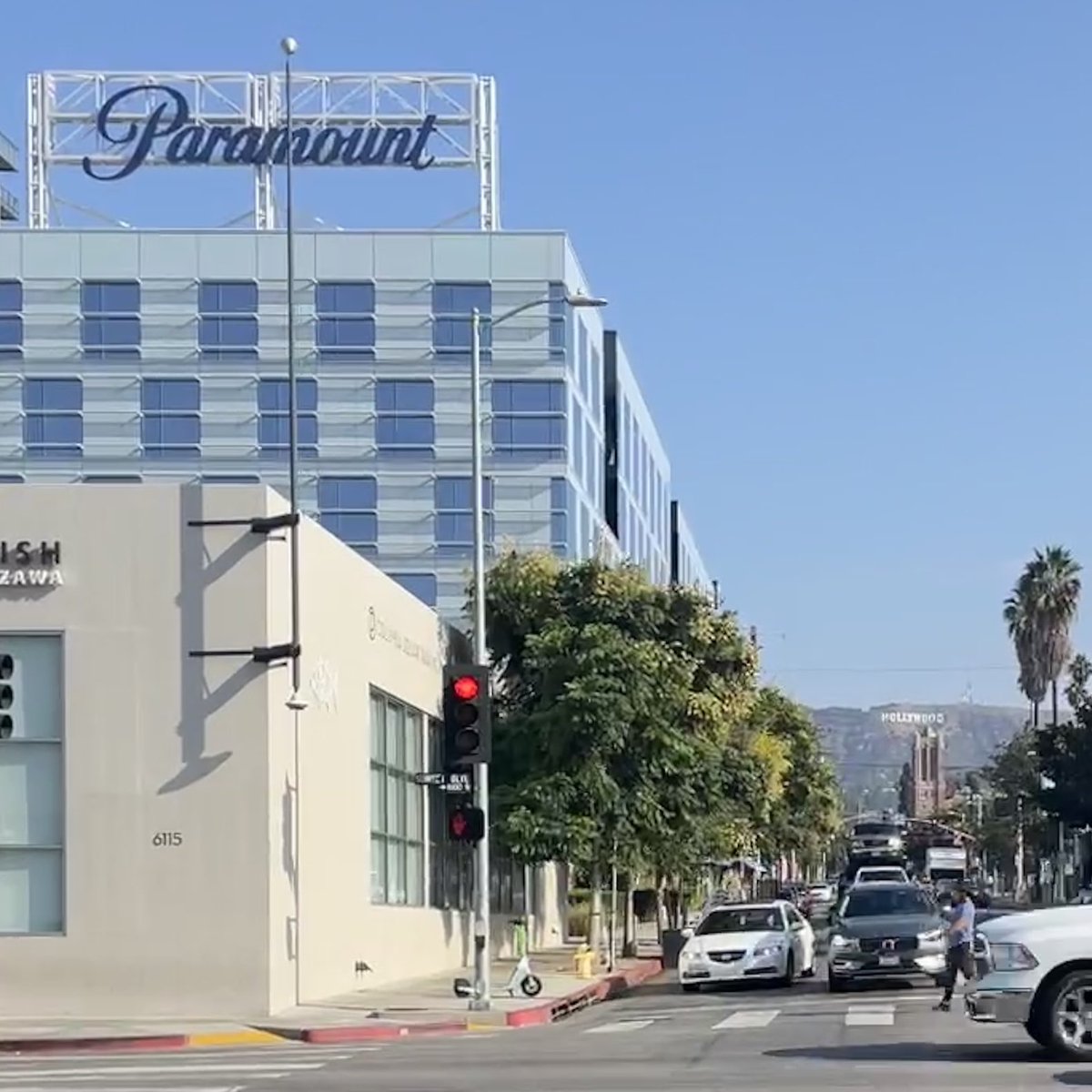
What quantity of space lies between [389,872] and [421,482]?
4447 cm

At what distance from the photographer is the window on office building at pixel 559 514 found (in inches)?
3140

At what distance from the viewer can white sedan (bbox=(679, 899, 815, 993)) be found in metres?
35.3

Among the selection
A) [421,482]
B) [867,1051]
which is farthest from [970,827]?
[867,1051]

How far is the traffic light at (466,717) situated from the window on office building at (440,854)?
12660mm

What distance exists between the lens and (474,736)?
1075 inches

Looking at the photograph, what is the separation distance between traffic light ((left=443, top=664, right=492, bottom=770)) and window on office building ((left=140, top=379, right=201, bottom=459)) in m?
Result: 54.1

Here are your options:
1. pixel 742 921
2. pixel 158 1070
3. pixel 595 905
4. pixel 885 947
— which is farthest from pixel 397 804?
pixel 158 1070

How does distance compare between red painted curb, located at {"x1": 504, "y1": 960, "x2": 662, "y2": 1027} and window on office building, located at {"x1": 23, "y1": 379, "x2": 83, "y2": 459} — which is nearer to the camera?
red painted curb, located at {"x1": 504, "y1": 960, "x2": 662, "y2": 1027}

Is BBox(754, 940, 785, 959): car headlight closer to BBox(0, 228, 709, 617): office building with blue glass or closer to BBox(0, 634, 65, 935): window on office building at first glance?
BBox(0, 634, 65, 935): window on office building

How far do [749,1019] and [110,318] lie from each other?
5794 centimetres

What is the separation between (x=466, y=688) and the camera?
27469mm

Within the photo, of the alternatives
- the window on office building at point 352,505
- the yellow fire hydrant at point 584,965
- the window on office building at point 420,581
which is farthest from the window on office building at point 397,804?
the window on office building at point 352,505

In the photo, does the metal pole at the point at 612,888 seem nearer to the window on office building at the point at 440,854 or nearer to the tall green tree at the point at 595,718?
the tall green tree at the point at 595,718

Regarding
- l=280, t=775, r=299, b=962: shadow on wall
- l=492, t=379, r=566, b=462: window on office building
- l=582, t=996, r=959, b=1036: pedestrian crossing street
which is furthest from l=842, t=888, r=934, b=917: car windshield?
l=492, t=379, r=566, b=462: window on office building
